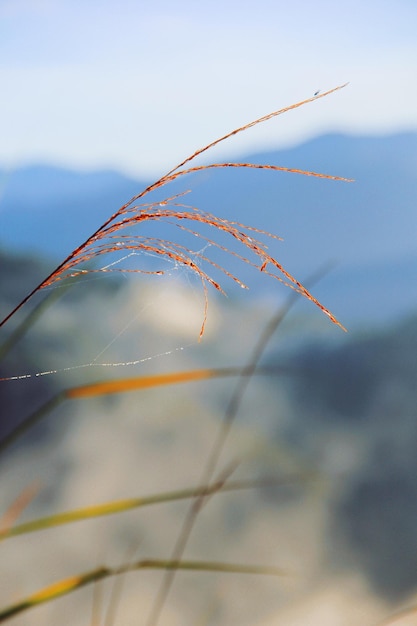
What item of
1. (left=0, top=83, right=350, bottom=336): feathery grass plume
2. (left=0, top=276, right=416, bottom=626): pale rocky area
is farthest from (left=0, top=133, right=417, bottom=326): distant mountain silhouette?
(left=0, top=83, right=350, bottom=336): feathery grass plume

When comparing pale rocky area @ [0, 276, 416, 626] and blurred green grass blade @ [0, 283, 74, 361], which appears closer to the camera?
blurred green grass blade @ [0, 283, 74, 361]

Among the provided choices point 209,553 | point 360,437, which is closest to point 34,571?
point 209,553

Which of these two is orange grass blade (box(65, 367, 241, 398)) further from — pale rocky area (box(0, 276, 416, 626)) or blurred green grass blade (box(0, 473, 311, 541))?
pale rocky area (box(0, 276, 416, 626))

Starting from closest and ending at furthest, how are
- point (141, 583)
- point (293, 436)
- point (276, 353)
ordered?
point (276, 353), point (293, 436), point (141, 583)

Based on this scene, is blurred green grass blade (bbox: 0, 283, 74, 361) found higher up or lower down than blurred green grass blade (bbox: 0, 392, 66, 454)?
higher up

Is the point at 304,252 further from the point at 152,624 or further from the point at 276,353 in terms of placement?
the point at 152,624

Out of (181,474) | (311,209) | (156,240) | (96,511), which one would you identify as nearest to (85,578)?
(96,511)

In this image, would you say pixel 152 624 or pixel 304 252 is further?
pixel 304 252

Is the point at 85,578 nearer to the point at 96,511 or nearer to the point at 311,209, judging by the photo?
the point at 96,511

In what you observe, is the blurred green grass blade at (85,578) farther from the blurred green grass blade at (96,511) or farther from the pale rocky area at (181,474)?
the pale rocky area at (181,474)
